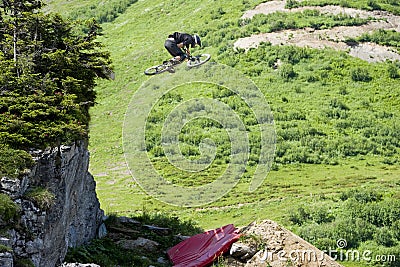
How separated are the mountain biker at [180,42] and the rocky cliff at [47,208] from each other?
5266 mm

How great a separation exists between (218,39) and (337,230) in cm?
3384

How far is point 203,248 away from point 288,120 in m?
24.6

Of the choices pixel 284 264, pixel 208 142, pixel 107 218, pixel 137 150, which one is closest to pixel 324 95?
pixel 208 142

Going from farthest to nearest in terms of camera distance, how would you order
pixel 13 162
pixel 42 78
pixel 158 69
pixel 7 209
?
pixel 158 69, pixel 42 78, pixel 13 162, pixel 7 209

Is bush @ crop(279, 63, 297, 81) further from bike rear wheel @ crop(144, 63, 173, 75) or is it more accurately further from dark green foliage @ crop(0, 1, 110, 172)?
dark green foliage @ crop(0, 1, 110, 172)

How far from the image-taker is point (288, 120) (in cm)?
4509

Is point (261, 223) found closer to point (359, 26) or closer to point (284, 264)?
point (284, 264)

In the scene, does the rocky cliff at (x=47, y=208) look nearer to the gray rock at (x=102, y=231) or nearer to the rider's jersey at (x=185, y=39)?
the gray rock at (x=102, y=231)

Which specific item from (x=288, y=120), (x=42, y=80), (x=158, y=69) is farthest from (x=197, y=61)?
(x=288, y=120)

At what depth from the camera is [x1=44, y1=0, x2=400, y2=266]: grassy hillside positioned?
31.6 metres

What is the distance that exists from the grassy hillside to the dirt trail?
84 cm

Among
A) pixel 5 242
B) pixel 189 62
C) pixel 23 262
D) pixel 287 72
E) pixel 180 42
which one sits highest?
pixel 180 42

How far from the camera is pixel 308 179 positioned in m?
36.5

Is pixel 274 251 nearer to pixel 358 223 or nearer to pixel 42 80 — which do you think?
pixel 358 223
